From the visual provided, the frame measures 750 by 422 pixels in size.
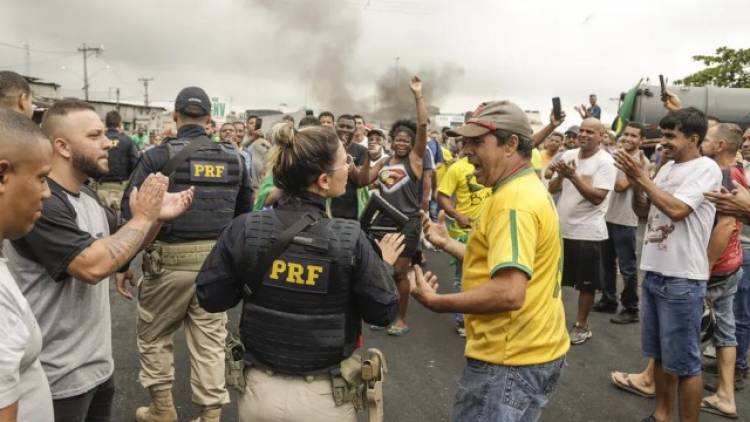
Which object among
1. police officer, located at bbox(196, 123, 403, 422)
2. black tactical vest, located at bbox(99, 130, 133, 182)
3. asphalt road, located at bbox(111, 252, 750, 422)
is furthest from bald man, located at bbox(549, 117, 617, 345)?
black tactical vest, located at bbox(99, 130, 133, 182)

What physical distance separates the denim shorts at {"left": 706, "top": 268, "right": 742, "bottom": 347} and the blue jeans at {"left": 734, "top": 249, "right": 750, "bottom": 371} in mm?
406

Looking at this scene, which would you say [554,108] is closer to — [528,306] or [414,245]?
[414,245]

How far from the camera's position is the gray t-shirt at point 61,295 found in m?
1.89

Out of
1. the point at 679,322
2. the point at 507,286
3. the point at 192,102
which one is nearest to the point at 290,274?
the point at 507,286

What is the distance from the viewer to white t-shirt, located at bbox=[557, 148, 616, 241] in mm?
4715

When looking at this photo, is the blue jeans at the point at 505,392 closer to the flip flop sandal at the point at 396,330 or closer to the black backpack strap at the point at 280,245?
the black backpack strap at the point at 280,245

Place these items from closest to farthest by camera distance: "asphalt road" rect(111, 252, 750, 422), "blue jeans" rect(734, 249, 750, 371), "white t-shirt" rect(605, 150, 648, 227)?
1. "asphalt road" rect(111, 252, 750, 422)
2. "blue jeans" rect(734, 249, 750, 371)
3. "white t-shirt" rect(605, 150, 648, 227)

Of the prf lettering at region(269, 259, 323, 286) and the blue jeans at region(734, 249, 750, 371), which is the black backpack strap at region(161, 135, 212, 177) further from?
the blue jeans at region(734, 249, 750, 371)

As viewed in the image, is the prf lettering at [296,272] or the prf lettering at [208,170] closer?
the prf lettering at [296,272]

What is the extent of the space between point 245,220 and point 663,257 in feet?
8.67

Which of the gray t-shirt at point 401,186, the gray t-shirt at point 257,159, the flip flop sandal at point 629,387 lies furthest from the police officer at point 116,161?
the flip flop sandal at point 629,387

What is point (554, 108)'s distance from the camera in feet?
15.5

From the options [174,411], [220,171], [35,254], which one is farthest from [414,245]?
[174,411]

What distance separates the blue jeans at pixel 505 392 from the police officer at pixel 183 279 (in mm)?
1778
